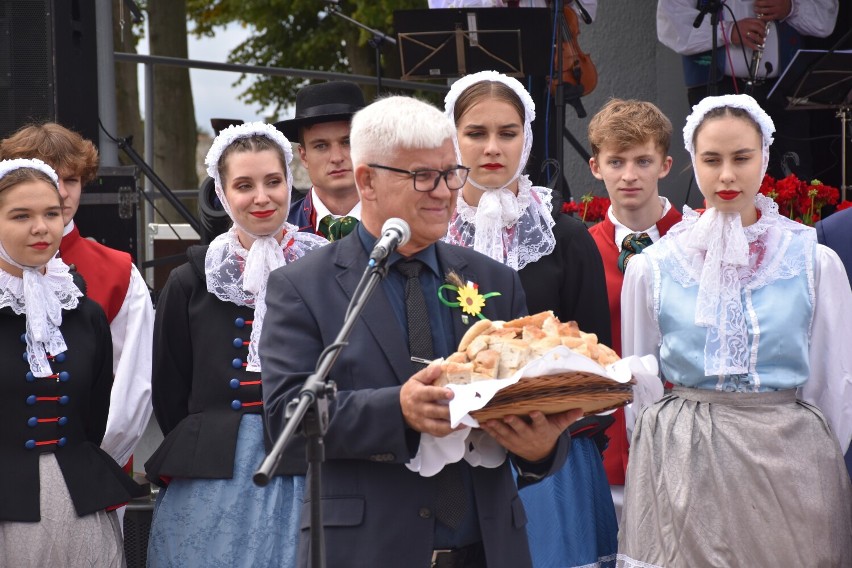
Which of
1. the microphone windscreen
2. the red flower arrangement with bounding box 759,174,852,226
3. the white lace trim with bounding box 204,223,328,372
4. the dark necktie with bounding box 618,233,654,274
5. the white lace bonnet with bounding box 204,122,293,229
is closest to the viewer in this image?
the microphone windscreen

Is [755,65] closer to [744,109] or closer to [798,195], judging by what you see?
[798,195]

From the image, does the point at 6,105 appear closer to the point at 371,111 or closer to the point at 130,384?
the point at 130,384

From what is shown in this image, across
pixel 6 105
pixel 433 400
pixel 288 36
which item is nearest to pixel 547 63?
pixel 6 105

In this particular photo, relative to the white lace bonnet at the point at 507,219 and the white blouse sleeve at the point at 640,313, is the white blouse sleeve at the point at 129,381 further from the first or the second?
the white blouse sleeve at the point at 640,313

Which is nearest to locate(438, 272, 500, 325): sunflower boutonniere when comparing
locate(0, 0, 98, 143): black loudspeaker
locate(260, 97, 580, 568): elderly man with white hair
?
locate(260, 97, 580, 568): elderly man with white hair

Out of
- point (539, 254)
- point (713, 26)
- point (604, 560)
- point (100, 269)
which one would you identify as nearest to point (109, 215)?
point (100, 269)

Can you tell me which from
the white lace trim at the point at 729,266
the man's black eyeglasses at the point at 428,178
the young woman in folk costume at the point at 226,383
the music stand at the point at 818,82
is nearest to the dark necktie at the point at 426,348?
the man's black eyeglasses at the point at 428,178

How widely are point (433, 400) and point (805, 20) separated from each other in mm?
6493

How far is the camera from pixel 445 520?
3.07 metres

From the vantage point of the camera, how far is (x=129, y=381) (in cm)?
468

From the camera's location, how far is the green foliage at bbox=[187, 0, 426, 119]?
1759cm

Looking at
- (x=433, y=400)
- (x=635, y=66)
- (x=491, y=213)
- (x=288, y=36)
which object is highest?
(x=288, y=36)

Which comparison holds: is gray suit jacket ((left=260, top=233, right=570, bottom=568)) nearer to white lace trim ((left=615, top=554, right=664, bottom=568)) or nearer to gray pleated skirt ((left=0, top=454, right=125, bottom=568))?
white lace trim ((left=615, top=554, right=664, bottom=568))

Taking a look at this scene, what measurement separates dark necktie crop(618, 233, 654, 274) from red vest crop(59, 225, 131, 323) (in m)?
2.09
